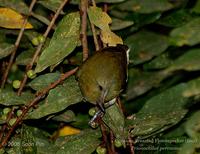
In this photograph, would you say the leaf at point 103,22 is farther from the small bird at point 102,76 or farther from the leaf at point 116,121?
the leaf at point 116,121

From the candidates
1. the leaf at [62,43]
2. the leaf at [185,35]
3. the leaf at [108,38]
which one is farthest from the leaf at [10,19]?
the leaf at [185,35]

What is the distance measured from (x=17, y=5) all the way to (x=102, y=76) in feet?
1.45

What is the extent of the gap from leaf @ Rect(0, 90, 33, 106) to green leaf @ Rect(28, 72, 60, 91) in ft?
0.11

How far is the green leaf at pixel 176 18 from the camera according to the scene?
1.78 meters

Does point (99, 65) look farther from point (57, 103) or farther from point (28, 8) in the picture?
point (28, 8)

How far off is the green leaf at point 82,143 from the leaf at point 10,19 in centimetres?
44

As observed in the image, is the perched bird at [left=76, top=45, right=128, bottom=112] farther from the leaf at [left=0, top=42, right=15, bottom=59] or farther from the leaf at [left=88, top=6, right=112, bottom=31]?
the leaf at [left=0, top=42, right=15, bottom=59]

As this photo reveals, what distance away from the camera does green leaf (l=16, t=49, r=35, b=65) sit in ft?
5.46

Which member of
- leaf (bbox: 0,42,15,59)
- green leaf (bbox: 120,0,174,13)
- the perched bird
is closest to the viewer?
the perched bird

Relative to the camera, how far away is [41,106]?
4.63ft

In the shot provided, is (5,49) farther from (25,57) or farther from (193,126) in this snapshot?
(193,126)

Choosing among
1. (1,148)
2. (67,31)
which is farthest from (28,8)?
(1,148)

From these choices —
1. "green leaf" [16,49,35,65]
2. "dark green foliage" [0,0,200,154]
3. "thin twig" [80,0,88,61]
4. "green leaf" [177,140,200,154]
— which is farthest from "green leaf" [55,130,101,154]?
"green leaf" [177,140,200,154]

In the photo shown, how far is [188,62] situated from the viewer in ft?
3.28
